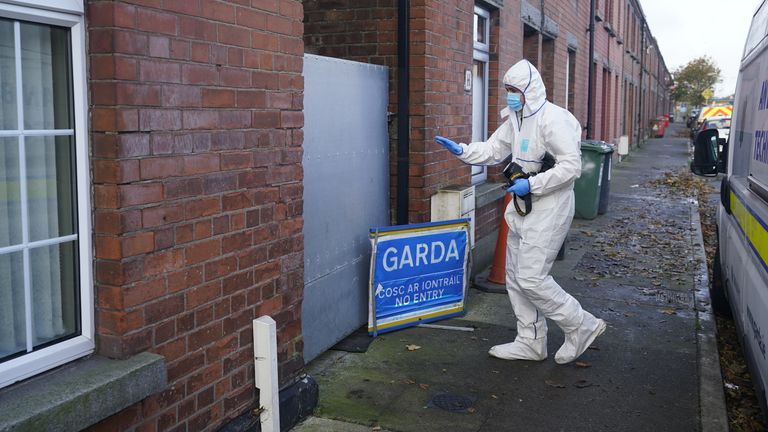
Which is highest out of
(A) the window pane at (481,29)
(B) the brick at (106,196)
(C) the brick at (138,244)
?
(A) the window pane at (481,29)

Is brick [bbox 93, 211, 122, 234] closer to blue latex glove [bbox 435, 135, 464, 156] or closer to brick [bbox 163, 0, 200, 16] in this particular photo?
brick [bbox 163, 0, 200, 16]

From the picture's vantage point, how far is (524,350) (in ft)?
18.5

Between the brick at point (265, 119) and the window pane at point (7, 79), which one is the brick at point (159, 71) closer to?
the window pane at point (7, 79)

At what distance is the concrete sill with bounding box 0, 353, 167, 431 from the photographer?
2715 mm

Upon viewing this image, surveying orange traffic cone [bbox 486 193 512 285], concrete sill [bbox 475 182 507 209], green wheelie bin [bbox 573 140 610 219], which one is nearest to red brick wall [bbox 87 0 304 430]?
orange traffic cone [bbox 486 193 512 285]

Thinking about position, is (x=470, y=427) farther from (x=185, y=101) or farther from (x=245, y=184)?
(x=185, y=101)

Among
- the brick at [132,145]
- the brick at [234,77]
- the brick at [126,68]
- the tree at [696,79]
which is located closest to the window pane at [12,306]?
the brick at [132,145]

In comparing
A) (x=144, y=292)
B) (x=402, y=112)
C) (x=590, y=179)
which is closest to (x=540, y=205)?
(x=402, y=112)

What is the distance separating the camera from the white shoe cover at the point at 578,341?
552 cm

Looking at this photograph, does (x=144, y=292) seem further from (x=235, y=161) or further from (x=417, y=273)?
(x=417, y=273)

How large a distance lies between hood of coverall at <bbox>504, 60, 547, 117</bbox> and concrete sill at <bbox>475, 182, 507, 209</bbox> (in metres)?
2.79

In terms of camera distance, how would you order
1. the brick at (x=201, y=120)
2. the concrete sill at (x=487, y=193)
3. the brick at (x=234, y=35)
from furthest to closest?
the concrete sill at (x=487, y=193), the brick at (x=234, y=35), the brick at (x=201, y=120)

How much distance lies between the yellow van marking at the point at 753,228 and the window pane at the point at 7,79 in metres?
3.62

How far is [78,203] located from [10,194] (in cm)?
27
